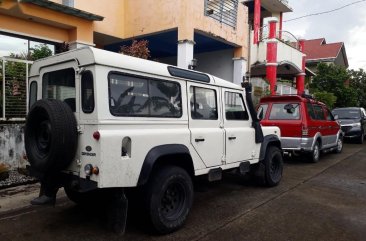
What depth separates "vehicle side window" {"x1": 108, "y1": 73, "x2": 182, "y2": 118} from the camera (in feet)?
12.6

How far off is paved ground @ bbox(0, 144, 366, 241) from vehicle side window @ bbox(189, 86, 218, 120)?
1.47 m

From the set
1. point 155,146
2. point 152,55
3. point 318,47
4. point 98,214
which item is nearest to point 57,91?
point 155,146

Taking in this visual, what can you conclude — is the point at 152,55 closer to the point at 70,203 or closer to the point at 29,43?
the point at 29,43

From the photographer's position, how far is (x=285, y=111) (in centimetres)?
946

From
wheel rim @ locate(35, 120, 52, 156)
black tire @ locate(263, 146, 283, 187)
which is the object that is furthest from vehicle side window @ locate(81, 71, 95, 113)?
black tire @ locate(263, 146, 283, 187)

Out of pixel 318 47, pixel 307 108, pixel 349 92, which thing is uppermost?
pixel 318 47

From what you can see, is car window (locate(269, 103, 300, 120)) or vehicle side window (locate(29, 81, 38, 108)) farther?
car window (locate(269, 103, 300, 120))

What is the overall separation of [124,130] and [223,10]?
10.3 meters

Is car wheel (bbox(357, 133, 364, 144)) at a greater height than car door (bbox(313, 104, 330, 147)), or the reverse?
car door (bbox(313, 104, 330, 147))

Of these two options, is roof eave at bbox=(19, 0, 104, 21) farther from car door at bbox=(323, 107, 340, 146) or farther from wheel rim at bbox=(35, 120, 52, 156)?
car door at bbox=(323, 107, 340, 146)

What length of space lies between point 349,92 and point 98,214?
23.0 m

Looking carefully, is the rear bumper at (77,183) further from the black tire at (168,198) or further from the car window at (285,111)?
the car window at (285,111)

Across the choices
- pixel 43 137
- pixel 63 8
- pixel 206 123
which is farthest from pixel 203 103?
pixel 63 8

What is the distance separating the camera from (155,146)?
4074 mm
